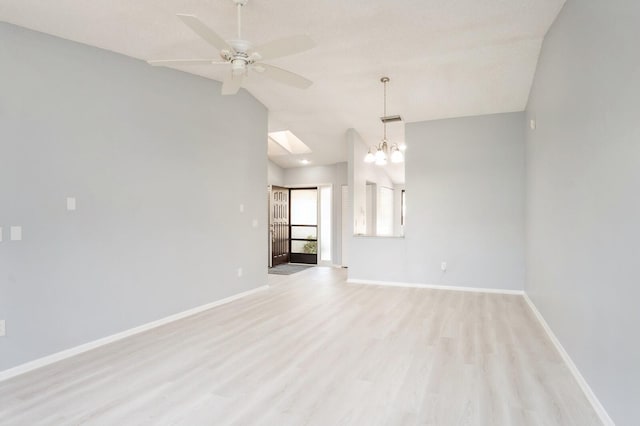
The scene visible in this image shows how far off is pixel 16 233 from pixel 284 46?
261 centimetres

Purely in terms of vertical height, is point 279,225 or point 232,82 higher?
point 232,82

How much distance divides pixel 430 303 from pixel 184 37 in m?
4.38

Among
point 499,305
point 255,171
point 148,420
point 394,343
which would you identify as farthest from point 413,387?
point 255,171

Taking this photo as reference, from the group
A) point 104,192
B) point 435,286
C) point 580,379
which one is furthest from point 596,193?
point 104,192

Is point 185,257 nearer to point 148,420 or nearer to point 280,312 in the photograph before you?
point 280,312

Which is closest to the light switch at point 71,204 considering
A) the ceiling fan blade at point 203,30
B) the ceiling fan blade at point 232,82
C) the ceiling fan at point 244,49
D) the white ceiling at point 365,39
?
the white ceiling at point 365,39

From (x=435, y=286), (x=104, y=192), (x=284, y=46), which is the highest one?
(x=284, y=46)

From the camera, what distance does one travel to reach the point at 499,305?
16.1ft

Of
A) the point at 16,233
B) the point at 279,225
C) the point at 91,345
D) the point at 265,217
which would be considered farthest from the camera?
the point at 279,225

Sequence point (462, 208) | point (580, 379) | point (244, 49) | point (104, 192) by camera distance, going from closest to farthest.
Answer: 1. point (244, 49)
2. point (580, 379)
3. point (104, 192)
4. point (462, 208)

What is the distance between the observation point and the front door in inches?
343

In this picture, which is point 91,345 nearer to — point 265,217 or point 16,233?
point 16,233

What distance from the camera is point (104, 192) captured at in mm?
3590

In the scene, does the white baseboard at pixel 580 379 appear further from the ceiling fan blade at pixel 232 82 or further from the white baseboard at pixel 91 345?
the white baseboard at pixel 91 345
